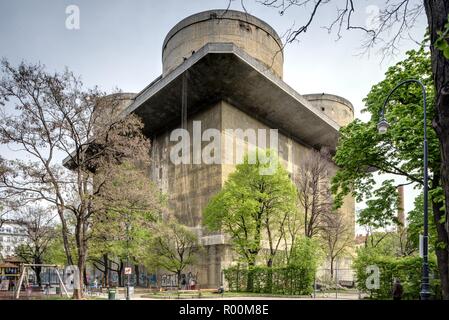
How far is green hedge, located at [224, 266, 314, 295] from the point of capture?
3278cm

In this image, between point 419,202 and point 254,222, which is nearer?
point 419,202

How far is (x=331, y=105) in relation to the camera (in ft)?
252

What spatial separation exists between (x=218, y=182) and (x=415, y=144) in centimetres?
2910

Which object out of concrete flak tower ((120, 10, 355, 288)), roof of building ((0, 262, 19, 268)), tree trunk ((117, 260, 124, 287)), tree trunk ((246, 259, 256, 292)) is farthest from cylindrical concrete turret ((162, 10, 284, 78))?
roof of building ((0, 262, 19, 268))

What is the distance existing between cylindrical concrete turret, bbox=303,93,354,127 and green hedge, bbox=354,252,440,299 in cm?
5343

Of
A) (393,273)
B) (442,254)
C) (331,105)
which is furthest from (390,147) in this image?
(331,105)

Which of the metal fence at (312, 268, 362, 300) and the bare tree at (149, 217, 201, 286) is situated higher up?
the bare tree at (149, 217, 201, 286)

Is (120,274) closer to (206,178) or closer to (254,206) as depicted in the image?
(206,178)

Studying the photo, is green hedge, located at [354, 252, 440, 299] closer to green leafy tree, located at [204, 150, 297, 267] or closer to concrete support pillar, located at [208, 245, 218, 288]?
green leafy tree, located at [204, 150, 297, 267]

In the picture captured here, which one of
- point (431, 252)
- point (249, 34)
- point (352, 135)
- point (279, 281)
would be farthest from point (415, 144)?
point (249, 34)

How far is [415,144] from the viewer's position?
17891mm

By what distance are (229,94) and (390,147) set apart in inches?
1244
